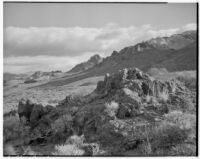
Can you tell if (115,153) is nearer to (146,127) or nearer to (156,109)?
(146,127)

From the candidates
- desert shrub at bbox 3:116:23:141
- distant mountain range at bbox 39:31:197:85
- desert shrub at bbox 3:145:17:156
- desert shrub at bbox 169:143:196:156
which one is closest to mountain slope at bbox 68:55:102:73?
distant mountain range at bbox 39:31:197:85

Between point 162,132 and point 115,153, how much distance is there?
125cm

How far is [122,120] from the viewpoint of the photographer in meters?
7.86

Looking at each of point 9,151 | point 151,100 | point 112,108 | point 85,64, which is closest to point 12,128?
point 9,151

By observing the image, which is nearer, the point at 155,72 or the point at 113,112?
the point at 113,112

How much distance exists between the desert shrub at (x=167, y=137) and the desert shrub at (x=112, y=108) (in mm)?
1357

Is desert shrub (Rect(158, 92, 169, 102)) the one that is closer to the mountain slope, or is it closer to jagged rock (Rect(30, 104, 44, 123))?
jagged rock (Rect(30, 104, 44, 123))

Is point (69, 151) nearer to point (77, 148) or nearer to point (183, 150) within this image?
point (77, 148)

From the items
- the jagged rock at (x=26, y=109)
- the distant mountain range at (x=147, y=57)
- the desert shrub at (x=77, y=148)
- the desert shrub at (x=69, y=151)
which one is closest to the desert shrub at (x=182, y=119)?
the desert shrub at (x=77, y=148)

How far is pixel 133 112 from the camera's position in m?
8.02

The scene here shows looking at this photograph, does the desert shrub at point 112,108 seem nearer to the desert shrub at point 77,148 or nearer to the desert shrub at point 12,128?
the desert shrub at point 77,148

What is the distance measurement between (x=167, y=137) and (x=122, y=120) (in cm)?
141

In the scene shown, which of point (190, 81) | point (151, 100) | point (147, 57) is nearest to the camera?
point (151, 100)

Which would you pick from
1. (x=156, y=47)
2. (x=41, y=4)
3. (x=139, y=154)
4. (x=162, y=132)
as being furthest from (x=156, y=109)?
(x=156, y=47)
